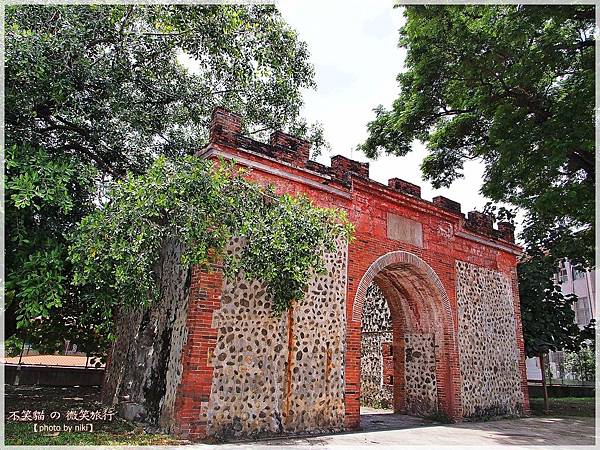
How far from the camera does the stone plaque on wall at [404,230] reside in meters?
9.41

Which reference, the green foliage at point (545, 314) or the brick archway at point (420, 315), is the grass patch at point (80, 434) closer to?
the brick archway at point (420, 315)

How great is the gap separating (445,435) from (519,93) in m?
7.33

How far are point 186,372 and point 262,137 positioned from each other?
6.57m

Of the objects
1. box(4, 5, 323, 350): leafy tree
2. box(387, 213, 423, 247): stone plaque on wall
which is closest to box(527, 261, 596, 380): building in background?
box(387, 213, 423, 247): stone plaque on wall

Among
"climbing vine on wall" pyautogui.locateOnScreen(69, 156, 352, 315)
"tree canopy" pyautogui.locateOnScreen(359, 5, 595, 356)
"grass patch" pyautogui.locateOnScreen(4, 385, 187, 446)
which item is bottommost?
"grass patch" pyautogui.locateOnScreen(4, 385, 187, 446)

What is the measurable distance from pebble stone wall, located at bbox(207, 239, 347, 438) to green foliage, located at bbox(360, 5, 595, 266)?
510 centimetres

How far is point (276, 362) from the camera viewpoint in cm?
707

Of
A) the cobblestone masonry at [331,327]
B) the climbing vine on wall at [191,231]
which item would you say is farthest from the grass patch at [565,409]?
the climbing vine on wall at [191,231]

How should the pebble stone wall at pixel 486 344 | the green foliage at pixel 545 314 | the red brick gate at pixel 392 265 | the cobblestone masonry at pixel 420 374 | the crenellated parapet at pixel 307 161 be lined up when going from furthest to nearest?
the green foliage at pixel 545 314 < the pebble stone wall at pixel 486 344 < the cobblestone masonry at pixel 420 374 < the crenellated parapet at pixel 307 161 < the red brick gate at pixel 392 265

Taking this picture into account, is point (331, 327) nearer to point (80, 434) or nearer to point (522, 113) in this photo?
point (80, 434)

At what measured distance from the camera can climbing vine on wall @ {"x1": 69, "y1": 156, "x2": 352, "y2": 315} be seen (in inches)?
220

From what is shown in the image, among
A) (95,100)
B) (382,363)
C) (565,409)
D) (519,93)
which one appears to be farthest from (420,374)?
(95,100)

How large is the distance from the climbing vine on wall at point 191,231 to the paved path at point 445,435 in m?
2.07

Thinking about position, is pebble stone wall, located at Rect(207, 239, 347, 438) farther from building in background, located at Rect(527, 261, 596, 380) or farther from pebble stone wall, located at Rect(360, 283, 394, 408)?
building in background, located at Rect(527, 261, 596, 380)
